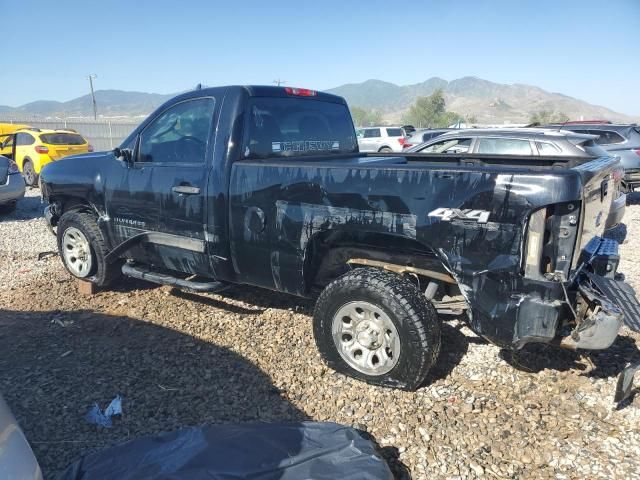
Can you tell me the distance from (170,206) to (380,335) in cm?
209

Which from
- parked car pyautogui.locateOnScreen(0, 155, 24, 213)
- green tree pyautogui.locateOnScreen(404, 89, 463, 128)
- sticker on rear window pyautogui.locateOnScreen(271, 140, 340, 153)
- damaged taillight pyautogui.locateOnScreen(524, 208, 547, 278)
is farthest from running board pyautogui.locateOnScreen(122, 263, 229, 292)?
green tree pyautogui.locateOnScreen(404, 89, 463, 128)

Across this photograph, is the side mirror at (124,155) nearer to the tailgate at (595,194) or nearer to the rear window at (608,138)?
the tailgate at (595,194)

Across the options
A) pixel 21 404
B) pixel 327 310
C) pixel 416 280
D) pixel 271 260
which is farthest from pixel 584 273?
pixel 21 404

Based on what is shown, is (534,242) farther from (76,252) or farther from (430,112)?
(430,112)

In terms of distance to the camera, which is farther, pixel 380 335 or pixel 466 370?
pixel 466 370

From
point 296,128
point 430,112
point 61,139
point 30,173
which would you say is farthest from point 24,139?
point 430,112

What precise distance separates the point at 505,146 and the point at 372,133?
14550 mm

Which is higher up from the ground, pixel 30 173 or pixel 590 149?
pixel 590 149

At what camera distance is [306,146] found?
4.37m

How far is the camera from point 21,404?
3205mm

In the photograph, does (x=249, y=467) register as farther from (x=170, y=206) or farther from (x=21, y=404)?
(x=170, y=206)

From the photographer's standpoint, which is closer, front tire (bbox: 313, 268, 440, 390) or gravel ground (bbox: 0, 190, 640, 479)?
gravel ground (bbox: 0, 190, 640, 479)

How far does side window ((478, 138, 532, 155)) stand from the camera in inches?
314

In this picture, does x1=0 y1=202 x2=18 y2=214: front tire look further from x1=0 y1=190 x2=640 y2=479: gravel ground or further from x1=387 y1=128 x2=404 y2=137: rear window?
x1=387 y1=128 x2=404 y2=137: rear window
